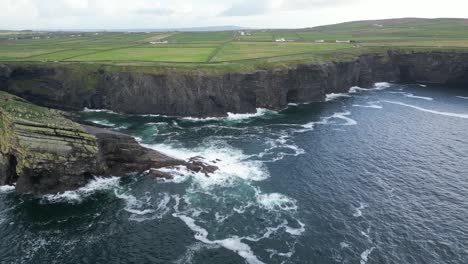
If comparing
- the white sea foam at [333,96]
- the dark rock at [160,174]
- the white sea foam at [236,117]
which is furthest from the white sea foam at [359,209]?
the white sea foam at [333,96]

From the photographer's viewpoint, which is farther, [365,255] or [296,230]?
[296,230]

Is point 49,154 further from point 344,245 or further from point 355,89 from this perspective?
point 355,89

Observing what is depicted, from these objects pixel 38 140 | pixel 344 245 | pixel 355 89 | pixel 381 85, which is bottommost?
pixel 344 245

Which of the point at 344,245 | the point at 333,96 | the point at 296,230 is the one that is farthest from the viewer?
the point at 333,96

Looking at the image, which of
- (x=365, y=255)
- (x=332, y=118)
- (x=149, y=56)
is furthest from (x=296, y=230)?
(x=149, y=56)

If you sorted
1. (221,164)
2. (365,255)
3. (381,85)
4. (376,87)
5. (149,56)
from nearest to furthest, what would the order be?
(365,255)
(221,164)
(149,56)
(376,87)
(381,85)

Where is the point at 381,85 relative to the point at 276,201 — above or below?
above

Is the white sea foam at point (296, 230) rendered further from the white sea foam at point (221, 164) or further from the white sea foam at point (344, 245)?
the white sea foam at point (221, 164)

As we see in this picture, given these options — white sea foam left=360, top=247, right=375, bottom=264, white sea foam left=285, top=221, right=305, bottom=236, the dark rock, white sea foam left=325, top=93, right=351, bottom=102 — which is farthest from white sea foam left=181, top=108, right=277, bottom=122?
white sea foam left=360, top=247, right=375, bottom=264
